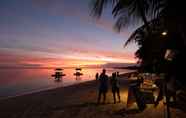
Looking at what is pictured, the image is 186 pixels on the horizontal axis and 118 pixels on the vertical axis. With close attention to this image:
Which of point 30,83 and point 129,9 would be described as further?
point 30,83

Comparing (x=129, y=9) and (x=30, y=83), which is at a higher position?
(x=129, y=9)

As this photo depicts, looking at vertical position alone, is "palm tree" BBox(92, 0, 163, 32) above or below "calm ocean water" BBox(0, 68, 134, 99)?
above

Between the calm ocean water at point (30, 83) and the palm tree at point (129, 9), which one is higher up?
the palm tree at point (129, 9)

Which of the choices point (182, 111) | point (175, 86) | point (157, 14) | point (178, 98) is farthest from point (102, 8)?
point (178, 98)

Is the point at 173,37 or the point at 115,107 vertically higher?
the point at 173,37

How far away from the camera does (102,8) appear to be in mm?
5867

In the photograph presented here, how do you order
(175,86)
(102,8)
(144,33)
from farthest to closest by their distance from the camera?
→ (144,33) < (175,86) < (102,8)

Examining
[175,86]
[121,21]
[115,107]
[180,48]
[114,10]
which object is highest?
[114,10]

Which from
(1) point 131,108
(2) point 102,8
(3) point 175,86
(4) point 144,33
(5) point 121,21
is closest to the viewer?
(2) point 102,8

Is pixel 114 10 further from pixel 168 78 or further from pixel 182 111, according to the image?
pixel 182 111

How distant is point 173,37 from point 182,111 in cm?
278

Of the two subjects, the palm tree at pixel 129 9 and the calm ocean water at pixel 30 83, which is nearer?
the palm tree at pixel 129 9

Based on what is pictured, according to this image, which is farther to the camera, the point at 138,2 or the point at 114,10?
the point at 114,10

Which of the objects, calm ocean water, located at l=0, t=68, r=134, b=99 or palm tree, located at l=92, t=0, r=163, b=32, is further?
calm ocean water, located at l=0, t=68, r=134, b=99
